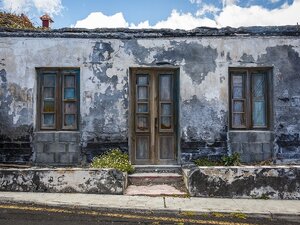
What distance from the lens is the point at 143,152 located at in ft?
34.5

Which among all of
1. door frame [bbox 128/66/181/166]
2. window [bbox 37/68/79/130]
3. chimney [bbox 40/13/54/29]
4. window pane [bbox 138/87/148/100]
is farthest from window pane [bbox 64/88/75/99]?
chimney [bbox 40/13/54/29]

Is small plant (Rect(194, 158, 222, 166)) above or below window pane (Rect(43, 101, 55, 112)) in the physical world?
below

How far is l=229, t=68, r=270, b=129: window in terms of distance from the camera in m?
10.6

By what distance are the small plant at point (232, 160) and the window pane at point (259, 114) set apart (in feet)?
3.73

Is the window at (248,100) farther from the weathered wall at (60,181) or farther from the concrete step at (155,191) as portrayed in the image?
the weathered wall at (60,181)

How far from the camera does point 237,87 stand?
35.0ft

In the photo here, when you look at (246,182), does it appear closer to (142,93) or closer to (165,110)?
(165,110)

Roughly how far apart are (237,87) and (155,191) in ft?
13.1

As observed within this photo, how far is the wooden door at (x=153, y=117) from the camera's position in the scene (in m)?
10.5

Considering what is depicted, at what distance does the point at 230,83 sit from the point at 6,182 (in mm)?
6371

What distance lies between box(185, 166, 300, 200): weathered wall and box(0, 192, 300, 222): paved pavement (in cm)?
25

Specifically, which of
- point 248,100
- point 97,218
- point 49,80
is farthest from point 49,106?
point 248,100

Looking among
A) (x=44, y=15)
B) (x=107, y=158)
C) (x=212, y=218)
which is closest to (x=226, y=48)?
(x=107, y=158)

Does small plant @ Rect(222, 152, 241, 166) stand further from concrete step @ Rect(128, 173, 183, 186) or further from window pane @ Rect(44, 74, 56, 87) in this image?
window pane @ Rect(44, 74, 56, 87)
